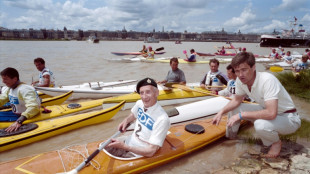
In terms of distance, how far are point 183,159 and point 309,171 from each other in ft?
6.02

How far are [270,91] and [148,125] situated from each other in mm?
1699

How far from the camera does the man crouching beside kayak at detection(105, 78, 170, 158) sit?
2439 mm

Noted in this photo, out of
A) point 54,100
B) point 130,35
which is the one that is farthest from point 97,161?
point 130,35

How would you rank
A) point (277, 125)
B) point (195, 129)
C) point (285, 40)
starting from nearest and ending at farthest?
point (277, 125)
point (195, 129)
point (285, 40)

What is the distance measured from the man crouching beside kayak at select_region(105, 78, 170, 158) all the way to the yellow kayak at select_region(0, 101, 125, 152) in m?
2.36

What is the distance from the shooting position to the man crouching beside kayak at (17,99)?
3786mm

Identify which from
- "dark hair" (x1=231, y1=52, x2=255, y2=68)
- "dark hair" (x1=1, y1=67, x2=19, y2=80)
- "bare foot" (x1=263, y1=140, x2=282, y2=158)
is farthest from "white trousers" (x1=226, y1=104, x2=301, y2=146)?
"dark hair" (x1=1, y1=67, x2=19, y2=80)

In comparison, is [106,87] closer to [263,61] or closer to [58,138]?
[58,138]

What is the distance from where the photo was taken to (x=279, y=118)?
9.43 ft

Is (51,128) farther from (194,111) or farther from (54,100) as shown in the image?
(194,111)

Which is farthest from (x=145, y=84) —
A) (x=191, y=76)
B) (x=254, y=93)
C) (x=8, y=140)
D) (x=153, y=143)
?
(x=191, y=76)

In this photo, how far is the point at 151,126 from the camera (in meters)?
2.58

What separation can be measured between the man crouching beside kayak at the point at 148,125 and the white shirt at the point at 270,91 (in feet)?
4.61

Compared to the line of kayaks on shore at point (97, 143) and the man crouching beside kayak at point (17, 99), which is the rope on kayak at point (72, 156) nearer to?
the line of kayaks on shore at point (97, 143)
